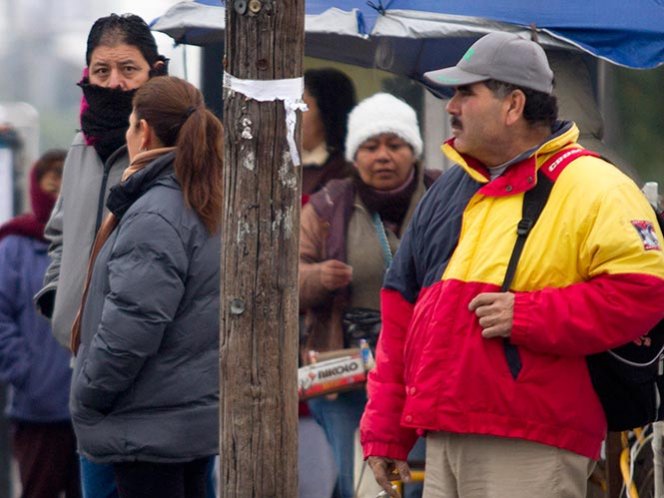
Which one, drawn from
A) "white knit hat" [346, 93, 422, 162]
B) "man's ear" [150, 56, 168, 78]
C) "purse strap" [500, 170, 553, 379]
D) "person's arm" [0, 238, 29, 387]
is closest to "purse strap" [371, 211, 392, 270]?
"white knit hat" [346, 93, 422, 162]

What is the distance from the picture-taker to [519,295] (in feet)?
12.4

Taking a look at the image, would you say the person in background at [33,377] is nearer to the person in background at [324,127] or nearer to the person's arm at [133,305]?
the person in background at [324,127]

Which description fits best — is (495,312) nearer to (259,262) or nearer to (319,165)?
(259,262)

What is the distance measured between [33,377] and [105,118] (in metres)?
1.88

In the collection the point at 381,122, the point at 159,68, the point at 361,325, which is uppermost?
the point at 159,68

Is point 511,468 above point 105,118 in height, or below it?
below

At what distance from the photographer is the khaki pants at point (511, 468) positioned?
3830mm

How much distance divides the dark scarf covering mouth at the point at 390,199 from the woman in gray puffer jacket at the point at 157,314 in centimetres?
145

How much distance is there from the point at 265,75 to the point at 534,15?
2561mm

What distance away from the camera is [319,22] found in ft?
20.1

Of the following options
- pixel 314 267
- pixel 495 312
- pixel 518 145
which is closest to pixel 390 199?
pixel 314 267

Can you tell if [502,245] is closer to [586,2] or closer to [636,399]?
[636,399]

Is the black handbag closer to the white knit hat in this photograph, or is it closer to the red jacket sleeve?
the white knit hat

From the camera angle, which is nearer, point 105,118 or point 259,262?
point 259,262
